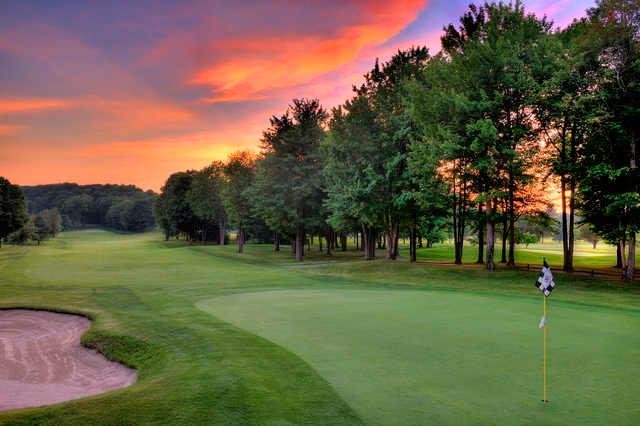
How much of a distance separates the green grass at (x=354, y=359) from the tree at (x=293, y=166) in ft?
91.5

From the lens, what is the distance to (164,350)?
10.7 metres

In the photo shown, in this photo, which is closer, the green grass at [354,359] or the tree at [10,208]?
the green grass at [354,359]

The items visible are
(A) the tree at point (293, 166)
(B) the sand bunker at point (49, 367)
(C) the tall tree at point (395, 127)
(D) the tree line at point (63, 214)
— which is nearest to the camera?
(B) the sand bunker at point (49, 367)

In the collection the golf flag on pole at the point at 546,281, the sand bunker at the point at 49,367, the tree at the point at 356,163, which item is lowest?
the sand bunker at the point at 49,367

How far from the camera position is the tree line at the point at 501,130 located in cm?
2555

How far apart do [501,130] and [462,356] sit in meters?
23.7

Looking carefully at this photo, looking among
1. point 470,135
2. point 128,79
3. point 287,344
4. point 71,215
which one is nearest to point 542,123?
point 470,135

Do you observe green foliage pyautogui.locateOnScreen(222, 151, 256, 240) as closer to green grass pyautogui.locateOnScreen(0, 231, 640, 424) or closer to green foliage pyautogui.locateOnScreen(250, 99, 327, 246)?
green foliage pyautogui.locateOnScreen(250, 99, 327, 246)

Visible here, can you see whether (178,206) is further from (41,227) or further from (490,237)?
(490,237)

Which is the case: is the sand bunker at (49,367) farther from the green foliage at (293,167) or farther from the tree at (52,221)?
the tree at (52,221)

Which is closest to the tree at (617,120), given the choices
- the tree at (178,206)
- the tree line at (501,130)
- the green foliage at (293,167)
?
the tree line at (501,130)

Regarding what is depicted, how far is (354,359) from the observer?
8906 millimetres

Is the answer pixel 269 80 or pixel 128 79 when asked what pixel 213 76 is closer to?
pixel 269 80

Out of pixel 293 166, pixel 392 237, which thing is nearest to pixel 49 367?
pixel 392 237
